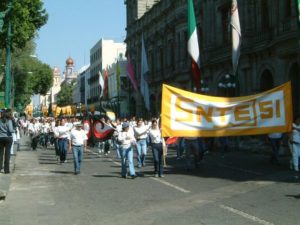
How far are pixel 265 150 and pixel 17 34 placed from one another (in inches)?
439

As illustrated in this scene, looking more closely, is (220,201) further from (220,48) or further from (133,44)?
(133,44)

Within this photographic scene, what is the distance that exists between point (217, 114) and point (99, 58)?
252 feet

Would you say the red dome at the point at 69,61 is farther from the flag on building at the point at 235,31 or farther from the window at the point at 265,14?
the flag on building at the point at 235,31

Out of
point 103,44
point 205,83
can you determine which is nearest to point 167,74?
point 205,83

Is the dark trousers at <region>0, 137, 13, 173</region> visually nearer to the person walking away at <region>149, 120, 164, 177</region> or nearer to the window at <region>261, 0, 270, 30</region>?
the person walking away at <region>149, 120, 164, 177</region>

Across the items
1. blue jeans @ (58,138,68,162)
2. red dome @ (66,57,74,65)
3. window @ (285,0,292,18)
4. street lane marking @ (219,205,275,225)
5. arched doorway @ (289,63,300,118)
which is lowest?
street lane marking @ (219,205,275,225)

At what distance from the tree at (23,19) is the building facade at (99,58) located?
58.5 m

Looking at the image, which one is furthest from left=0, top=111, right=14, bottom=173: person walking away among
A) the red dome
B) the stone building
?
the red dome

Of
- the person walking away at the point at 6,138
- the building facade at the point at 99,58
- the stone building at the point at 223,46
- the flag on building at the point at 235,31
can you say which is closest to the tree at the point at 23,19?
the person walking away at the point at 6,138

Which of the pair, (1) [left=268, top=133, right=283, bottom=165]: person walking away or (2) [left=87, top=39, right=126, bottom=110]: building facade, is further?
(2) [left=87, top=39, right=126, bottom=110]: building facade

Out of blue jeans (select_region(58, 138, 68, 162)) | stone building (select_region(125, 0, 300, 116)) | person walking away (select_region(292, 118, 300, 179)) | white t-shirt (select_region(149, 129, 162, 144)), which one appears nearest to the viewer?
person walking away (select_region(292, 118, 300, 179))

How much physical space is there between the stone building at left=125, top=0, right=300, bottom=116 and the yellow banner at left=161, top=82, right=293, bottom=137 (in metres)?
9.98

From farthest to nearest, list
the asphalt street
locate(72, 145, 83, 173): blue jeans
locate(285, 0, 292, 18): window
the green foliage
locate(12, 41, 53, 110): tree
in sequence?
the green foliage, locate(12, 41, 53, 110): tree, locate(285, 0, 292, 18): window, locate(72, 145, 83, 173): blue jeans, the asphalt street

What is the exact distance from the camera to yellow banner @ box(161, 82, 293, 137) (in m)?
14.7
